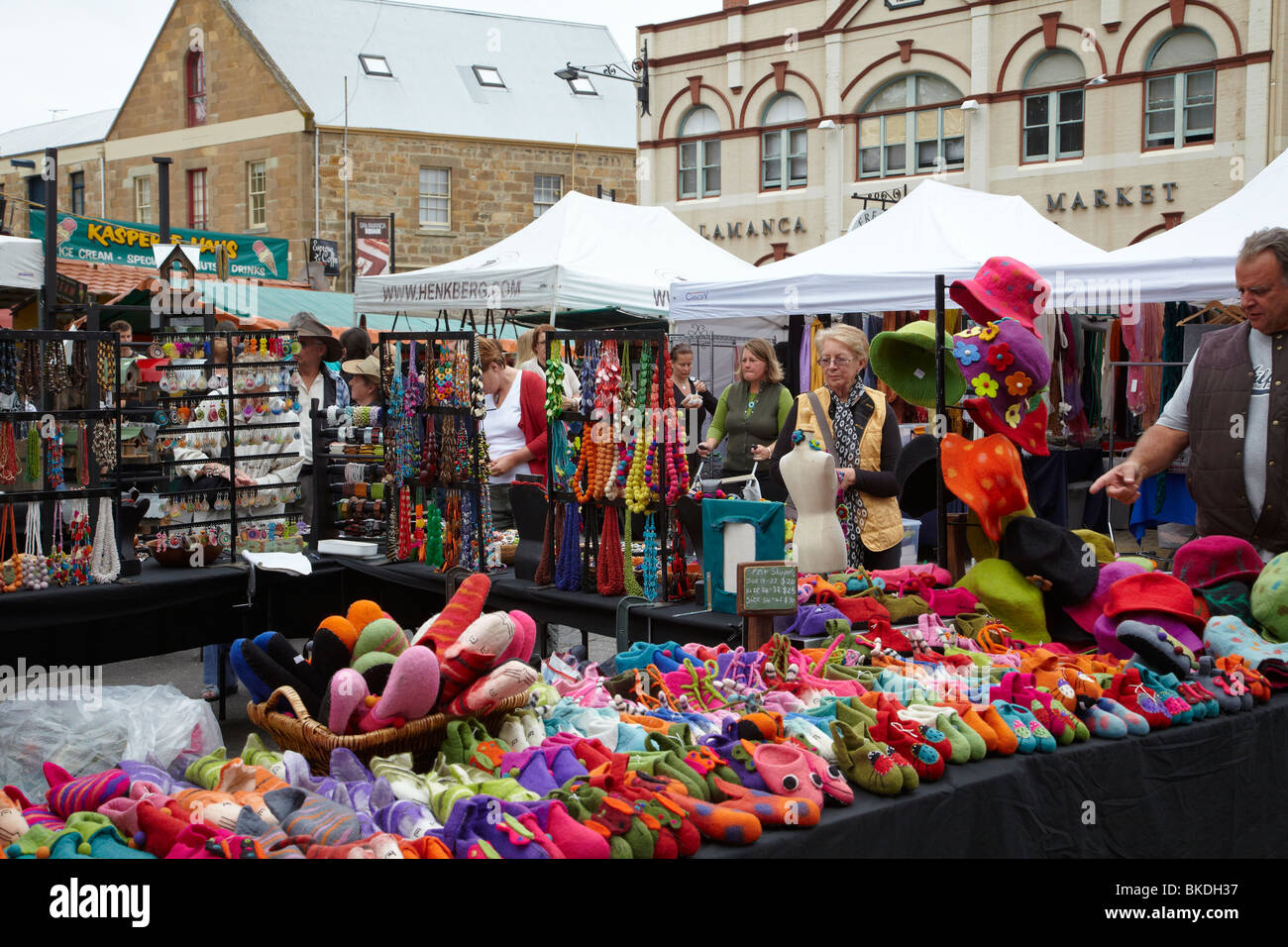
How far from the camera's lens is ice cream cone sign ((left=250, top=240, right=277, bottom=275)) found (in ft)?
53.0

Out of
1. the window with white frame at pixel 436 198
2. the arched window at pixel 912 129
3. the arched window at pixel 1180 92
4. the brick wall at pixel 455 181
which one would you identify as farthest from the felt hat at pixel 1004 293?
the window with white frame at pixel 436 198

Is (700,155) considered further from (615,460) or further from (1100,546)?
(1100,546)

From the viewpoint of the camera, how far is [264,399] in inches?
218

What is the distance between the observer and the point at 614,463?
4.54 m

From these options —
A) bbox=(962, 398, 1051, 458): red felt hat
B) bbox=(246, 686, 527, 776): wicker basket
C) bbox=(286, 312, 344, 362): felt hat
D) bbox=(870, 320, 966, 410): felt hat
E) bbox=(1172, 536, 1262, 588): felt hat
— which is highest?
bbox=(286, 312, 344, 362): felt hat

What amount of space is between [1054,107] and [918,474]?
16525mm

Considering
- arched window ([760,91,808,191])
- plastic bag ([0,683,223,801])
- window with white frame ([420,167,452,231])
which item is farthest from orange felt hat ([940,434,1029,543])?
window with white frame ([420,167,452,231])

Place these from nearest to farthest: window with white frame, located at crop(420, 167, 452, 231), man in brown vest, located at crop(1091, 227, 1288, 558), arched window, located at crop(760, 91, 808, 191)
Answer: man in brown vest, located at crop(1091, 227, 1288, 558)
arched window, located at crop(760, 91, 808, 191)
window with white frame, located at crop(420, 167, 452, 231)

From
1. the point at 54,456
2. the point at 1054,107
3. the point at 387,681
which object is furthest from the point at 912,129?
the point at 387,681

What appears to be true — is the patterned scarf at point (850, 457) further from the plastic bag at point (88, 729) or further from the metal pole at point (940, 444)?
the plastic bag at point (88, 729)

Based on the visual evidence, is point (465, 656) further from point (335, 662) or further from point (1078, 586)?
point (1078, 586)

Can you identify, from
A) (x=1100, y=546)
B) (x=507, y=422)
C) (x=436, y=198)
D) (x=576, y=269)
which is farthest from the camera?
(x=436, y=198)

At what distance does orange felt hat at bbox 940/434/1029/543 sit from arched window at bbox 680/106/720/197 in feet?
65.7

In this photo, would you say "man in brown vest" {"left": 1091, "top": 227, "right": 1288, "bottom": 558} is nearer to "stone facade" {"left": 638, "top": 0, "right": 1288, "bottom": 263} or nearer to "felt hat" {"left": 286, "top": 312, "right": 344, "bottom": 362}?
"felt hat" {"left": 286, "top": 312, "right": 344, "bottom": 362}
